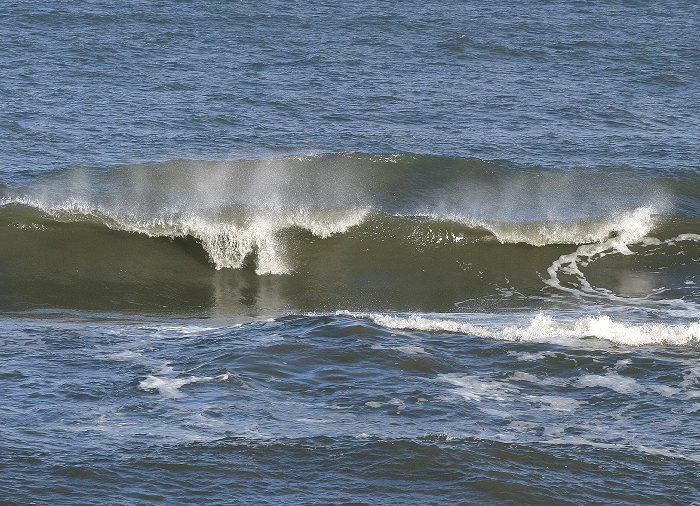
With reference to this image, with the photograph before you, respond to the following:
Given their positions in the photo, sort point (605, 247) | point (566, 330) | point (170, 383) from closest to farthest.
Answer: point (170, 383) < point (566, 330) < point (605, 247)

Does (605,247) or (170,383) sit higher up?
(605,247)

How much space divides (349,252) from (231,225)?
6.69 feet

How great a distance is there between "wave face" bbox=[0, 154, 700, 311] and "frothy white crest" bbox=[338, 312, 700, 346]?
8.33ft

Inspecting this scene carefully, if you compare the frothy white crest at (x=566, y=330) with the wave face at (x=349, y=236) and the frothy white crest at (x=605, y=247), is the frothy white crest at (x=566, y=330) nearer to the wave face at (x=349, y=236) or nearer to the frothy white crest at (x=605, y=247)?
the wave face at (x=349, y=236)

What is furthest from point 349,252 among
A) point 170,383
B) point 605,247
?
point 170,383

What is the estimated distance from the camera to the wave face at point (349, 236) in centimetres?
1850

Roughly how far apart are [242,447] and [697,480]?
419 centimetres

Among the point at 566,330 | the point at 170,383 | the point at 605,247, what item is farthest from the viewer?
the point at 605,247

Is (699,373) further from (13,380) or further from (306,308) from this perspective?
(13,380)

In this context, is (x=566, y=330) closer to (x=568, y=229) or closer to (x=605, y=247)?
(x=605, y=247)

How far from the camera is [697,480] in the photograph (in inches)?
426

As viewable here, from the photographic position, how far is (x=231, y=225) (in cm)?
2017

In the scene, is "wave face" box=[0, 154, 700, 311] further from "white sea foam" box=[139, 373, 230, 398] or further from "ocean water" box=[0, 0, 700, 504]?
"white sea foam" box=[139, 373, 230, 398]

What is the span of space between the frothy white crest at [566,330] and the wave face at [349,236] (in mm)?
2539
